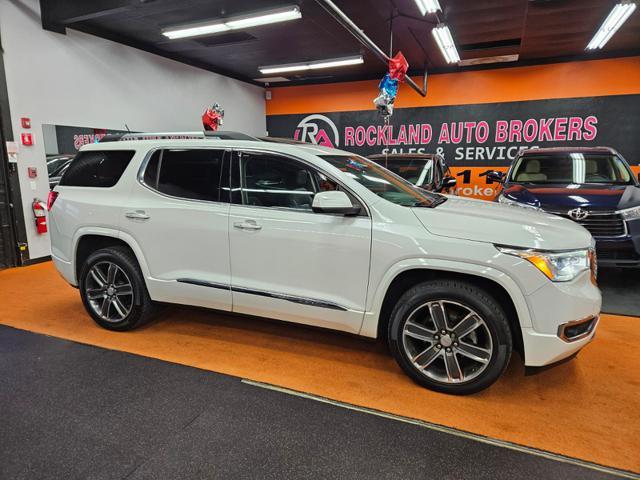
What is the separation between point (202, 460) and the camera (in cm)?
196

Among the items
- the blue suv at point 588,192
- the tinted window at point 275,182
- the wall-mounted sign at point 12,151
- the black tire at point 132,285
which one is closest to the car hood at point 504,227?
the tinted window at point 275,182

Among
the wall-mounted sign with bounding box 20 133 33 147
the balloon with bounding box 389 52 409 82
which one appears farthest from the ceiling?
the wall-mounted sign with bounding box 20 133 33 147

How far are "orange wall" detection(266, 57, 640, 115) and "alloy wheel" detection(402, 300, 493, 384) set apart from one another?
894cm

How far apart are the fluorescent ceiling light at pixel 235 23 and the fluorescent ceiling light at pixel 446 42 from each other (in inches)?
99.0

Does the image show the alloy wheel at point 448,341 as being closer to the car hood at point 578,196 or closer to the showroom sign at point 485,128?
the car hood at point 578,196

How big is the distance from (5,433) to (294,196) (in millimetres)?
2157

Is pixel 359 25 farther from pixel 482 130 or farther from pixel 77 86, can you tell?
pixel 77 86

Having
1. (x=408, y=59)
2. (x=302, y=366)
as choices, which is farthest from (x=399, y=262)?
(x=408, y=59)

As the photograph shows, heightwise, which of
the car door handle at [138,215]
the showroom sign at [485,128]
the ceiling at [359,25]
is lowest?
the car door handle at [138,215]

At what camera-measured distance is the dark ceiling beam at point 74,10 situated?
5508 millimetres

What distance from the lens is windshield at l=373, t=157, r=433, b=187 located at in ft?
20.0

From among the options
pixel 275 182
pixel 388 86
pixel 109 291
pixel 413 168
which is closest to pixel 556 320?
pixel 275 182

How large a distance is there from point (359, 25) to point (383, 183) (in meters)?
5.40

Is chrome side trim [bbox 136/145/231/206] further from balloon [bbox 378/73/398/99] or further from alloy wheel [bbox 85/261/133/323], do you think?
balloon [bbox 378/73/398/99]
